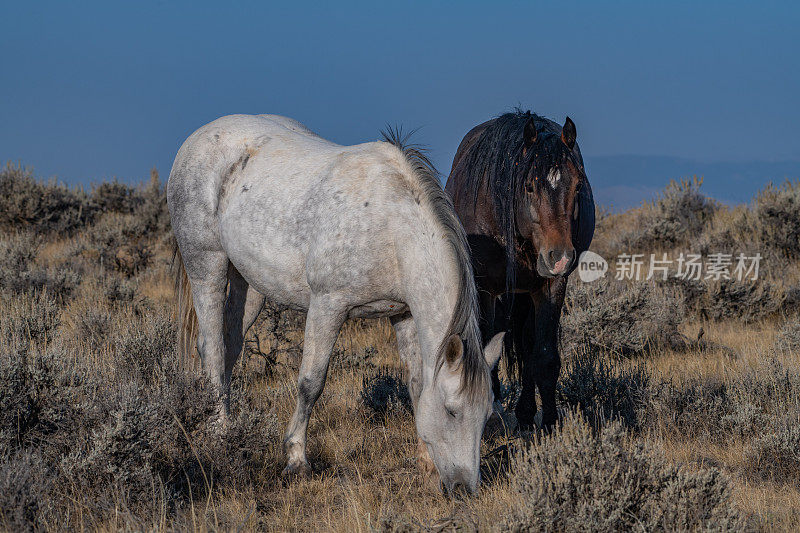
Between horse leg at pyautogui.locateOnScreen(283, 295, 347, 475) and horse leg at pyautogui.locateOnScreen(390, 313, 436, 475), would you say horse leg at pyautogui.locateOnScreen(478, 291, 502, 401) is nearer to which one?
horse leg at pyautogui.locateOnScreen(390, 313, 436, 475)

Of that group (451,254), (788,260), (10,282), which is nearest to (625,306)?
(451,254)

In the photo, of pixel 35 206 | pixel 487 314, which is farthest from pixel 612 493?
pixel 35 206

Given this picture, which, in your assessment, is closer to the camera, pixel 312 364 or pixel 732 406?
pixel 312 364

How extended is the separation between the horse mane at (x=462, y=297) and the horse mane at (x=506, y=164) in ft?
1.87

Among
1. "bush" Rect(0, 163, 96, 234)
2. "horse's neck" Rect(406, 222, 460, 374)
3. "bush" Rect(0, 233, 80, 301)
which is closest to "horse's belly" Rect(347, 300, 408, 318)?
"horse's neck" Rect(406, 222, 460, 374)

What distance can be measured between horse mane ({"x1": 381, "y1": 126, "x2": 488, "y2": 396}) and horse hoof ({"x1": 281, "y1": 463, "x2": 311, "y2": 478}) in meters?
1.29

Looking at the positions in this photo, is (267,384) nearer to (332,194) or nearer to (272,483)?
(272,483)

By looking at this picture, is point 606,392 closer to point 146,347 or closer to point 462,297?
point 462,297

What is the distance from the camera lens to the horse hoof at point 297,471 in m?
4.24

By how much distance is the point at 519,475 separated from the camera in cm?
334

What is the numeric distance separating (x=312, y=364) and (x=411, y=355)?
64cm

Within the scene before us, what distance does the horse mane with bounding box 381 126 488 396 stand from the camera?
3500 mm

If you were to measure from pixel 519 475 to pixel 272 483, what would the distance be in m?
1.62

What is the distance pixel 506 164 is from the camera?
4.52 m
